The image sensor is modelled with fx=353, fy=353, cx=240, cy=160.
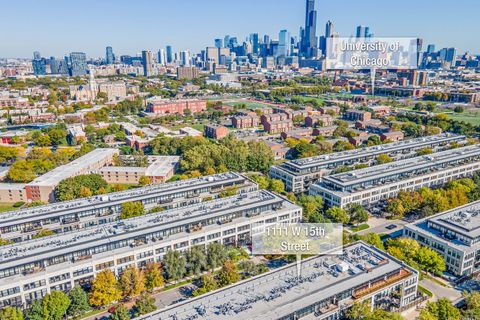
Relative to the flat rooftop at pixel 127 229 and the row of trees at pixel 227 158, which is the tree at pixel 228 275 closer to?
the flat rooftop at pixel 127 229

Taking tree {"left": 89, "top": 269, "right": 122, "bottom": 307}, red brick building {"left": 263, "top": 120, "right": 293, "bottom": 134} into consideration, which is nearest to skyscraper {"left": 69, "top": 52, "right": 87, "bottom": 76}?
red brick building {"left": 263, "top": 120, "right": 293, "bottom": 134}

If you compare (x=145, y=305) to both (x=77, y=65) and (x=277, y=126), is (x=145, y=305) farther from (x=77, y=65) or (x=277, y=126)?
(x=77, y=65)

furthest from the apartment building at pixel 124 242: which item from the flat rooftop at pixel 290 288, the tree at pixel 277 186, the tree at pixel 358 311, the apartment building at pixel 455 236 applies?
the tree at pixel 358 311

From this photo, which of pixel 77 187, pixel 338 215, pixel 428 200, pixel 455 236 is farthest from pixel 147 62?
pixel 455 236

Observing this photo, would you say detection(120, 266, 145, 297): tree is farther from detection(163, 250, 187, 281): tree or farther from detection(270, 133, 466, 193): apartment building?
detection(270, 133, 466, 193): apartment building

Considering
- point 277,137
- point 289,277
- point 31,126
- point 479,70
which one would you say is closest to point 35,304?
point 289,277

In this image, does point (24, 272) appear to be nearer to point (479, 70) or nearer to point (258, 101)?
point (258, 101)
